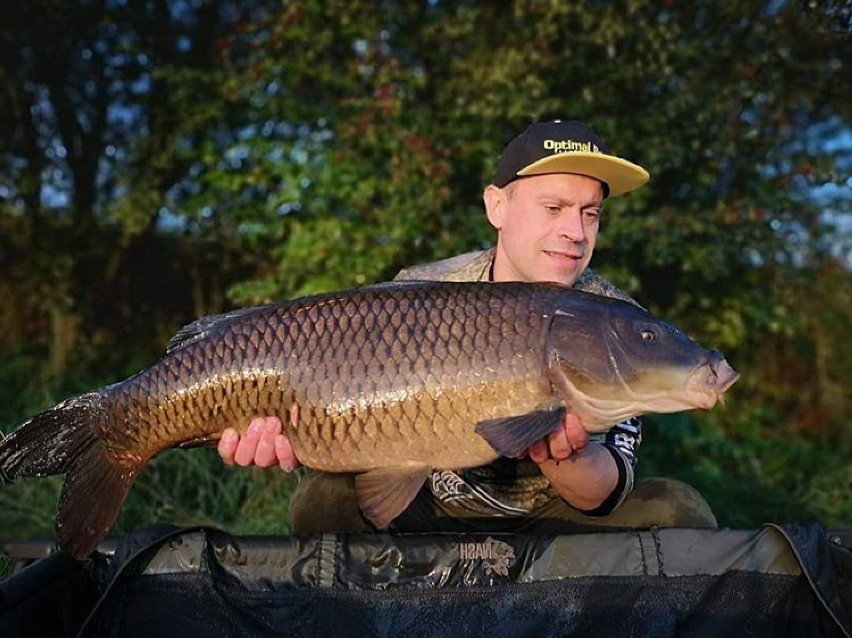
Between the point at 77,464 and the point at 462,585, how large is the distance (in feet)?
2.51

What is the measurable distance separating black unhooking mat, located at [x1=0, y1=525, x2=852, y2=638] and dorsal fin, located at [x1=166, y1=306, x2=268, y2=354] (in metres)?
0.37

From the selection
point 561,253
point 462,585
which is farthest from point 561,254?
point 462,585

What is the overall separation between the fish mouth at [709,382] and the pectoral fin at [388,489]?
18.9 inches

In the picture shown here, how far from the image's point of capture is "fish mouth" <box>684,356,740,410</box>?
1.48 m

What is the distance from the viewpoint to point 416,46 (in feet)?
14.2

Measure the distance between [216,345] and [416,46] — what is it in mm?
3029

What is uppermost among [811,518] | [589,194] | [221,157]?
[221,157]

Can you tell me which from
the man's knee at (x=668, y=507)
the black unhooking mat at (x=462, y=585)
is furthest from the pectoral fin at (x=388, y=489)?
the man's knee at (x=668, y=507)

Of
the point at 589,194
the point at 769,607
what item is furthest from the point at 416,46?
the point at 769,607

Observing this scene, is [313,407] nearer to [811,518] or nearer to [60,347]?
[811,518]

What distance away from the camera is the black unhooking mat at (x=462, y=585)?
1681mm

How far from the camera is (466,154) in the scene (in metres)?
4.02

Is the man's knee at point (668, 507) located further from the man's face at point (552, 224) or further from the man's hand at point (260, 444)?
the man's hand at point (260, 444)

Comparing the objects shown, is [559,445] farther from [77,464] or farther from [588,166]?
[77,464]
